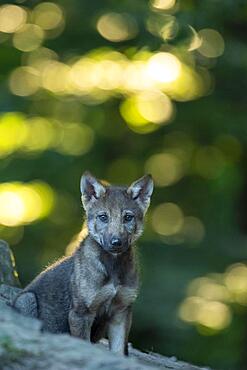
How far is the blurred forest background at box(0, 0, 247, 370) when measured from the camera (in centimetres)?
2138

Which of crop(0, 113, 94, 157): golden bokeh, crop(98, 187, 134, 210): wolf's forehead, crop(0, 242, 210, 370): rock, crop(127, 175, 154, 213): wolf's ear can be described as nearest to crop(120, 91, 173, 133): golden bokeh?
crop(0, 113, 94, 157): golden bokeh

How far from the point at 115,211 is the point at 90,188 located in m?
0.41

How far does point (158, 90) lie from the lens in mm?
25844

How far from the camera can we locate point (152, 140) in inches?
985

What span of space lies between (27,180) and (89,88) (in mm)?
3065

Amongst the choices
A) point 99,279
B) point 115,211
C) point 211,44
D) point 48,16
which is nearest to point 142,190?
point 115,211

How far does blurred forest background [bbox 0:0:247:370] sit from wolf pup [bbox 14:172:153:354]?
6429mm

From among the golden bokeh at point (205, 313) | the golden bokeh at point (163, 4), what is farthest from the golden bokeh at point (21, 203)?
the golden bokeh at point (163, 4)

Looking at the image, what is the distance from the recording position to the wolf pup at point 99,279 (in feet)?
37.8

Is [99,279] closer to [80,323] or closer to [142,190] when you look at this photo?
[80,323]

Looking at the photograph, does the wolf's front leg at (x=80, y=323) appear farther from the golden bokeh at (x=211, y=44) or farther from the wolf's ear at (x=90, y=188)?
the golden bokeh at (x=211, y=44)

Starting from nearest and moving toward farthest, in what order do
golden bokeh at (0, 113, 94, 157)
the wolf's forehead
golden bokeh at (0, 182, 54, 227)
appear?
the wolf's forehead → golden bokeh at (0, 113, 94, 157) → golden bokeh at (0, 182, 54, 227)

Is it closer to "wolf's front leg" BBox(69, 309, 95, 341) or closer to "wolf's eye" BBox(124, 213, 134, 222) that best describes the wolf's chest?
"wolf's front leg" BBox(69, 309, 95, 341)

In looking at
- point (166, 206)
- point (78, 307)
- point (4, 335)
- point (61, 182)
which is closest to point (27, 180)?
point (61, 182)
